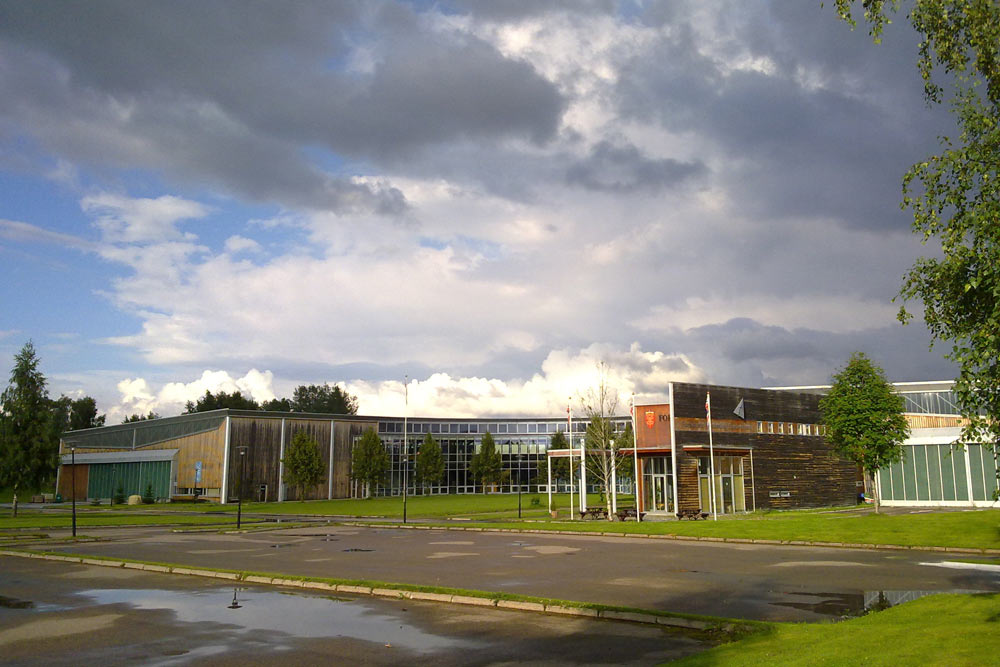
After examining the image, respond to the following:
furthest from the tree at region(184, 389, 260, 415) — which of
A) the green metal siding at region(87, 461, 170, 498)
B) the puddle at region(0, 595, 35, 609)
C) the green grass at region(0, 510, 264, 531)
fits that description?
the puddle at region(0, 595, 35, 609)

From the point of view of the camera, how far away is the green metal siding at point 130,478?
83625 mm

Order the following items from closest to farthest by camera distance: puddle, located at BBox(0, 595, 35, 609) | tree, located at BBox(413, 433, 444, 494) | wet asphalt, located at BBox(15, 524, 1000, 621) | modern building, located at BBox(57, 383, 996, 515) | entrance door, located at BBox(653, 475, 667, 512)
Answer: puddle, located at BBox(0, 595, 35, 609)
wet asphalt, located at BBox(15, 524, 1000, 621)
entrance door, located at BBox(653, 475, 667, 512)
modern building, located at BBox(57, 383, 996, 515)
tree, located at BBox(413, 433, 444, 494)

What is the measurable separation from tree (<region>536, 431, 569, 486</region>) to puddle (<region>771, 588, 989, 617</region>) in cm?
7034

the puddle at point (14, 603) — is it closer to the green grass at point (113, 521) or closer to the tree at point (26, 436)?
the green grass at point (113, 521)

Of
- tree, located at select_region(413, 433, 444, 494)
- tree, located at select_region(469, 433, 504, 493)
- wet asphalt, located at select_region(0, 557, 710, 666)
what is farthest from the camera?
tree, located at select_region(469, 433, 504, 493)

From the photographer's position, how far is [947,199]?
11.0m

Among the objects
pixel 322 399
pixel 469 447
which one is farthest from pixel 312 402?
pixel 469 447

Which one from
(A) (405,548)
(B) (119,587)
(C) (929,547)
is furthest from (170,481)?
(C) (929,547)

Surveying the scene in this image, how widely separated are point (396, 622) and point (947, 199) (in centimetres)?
1159

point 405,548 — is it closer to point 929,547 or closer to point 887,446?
point 929,547

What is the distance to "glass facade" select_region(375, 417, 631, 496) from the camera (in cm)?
9694

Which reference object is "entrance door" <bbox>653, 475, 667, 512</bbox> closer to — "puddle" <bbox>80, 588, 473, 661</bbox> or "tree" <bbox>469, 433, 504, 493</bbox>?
"puddle" <bbox>80, 588, 473, 661</bbox>

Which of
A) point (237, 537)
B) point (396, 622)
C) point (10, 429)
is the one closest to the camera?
point (396, 622)

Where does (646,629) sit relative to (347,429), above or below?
below
